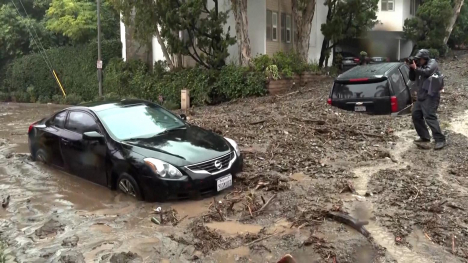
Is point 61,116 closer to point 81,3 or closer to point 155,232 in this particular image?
point 155,232

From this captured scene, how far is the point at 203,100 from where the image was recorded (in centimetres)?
1872

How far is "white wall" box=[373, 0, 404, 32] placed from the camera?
31.9m

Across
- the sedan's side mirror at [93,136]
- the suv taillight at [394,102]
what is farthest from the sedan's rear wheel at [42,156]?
the suv taillight at [394,102]

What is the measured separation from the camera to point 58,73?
91.7 feet

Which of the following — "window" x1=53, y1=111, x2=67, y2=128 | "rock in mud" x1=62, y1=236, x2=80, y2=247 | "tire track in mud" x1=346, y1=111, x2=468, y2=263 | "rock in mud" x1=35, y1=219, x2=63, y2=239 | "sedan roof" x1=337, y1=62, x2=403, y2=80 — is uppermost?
"sedan roof" x1=337, y1=62, x2=403, y2=80

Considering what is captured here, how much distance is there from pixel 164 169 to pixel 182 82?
13.6m

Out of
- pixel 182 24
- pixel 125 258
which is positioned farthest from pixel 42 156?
pixel 182 24

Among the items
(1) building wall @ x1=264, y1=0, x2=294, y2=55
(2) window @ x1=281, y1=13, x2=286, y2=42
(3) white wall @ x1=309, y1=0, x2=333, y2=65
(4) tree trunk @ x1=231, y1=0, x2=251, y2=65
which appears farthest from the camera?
(3) white wall @ x1=309, y1=0, x2=333, y2=65

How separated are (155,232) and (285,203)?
5.53 feet

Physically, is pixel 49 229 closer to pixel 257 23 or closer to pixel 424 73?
pixel 424 73

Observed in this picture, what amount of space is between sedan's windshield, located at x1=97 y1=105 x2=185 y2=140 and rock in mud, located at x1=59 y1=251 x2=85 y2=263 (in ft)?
7.41

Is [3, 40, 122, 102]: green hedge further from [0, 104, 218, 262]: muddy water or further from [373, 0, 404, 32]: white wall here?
[373, 0, 404, 32]: white wall

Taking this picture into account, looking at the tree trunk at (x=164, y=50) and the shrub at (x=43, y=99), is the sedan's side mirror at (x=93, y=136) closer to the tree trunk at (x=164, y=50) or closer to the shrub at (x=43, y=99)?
the tree trunk at (x=164, y=50)

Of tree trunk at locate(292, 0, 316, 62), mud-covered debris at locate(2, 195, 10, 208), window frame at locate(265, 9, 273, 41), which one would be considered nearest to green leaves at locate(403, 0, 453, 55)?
tree trunk at locate(292, 0, 316, 62)
